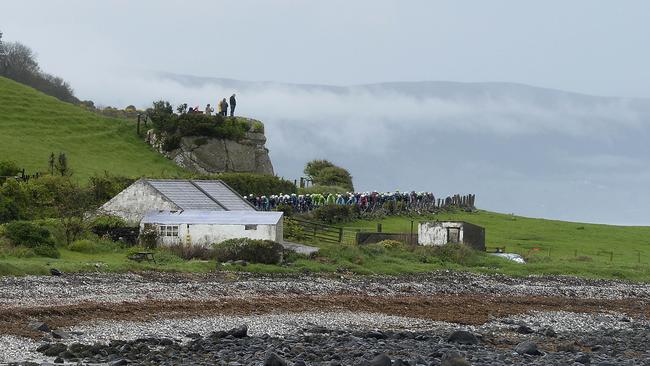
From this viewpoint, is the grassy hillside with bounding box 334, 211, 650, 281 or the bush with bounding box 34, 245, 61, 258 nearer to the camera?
the bush with bounding box 34, 245, 61, 258

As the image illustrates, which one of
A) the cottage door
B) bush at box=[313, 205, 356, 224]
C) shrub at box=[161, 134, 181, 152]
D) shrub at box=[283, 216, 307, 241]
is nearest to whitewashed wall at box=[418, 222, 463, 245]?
the cottage door

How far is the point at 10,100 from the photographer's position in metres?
104

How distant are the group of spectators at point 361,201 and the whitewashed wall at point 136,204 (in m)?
12.5

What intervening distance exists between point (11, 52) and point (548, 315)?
10598 cm

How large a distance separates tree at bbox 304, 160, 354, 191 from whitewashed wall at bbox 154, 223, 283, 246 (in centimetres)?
4886

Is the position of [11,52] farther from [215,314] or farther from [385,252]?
[215,314]

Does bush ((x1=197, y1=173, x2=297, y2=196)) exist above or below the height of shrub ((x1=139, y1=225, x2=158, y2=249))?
above

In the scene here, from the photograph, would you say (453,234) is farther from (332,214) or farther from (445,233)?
(332,214)

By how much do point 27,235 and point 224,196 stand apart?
18.8 meters

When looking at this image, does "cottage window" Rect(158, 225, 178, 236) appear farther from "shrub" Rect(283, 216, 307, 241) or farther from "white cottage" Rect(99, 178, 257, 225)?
"shrub" Rect(283, 216, 307, 241)

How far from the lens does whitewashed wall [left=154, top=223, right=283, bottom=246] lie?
174ft

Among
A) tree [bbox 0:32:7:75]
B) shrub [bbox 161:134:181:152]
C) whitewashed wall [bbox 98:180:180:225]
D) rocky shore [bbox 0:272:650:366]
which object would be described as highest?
tree [bbox 0:32:7:75]

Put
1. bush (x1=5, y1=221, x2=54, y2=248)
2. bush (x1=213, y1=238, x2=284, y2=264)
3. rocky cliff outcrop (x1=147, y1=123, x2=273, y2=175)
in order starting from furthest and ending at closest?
1. rocky cliff outcrop (x1=147, y1=123, x2=273, y2=175)
2. bush (x1=213, y1=238, x2=284, y2=264)
3. bush (x1=5, y1=221, x2=54, y2=248)

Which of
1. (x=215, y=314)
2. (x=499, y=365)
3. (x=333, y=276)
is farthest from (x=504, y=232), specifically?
(x=499, y=365)
